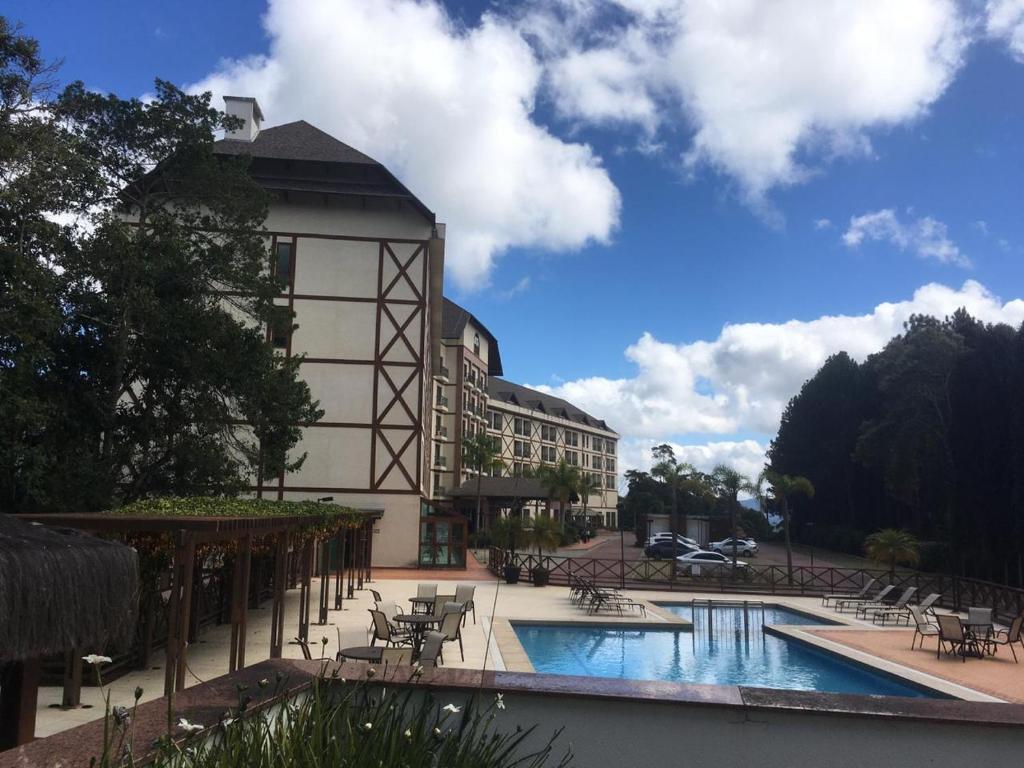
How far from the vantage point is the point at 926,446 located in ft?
145

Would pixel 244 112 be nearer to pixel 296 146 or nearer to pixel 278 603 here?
pixel 296 146

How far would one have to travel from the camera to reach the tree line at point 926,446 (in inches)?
1214

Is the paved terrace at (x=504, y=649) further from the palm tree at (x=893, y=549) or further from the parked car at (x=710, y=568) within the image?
the parked car at (x=710, y=568)

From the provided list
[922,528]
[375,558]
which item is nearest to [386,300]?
[375,558]

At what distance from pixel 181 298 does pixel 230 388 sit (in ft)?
8.23

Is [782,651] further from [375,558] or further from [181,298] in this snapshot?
[375,558]

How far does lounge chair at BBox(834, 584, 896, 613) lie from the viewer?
2098 centimetres

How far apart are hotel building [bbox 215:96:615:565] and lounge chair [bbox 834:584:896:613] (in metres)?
15.6

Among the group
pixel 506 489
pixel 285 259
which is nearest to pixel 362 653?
pixel 285 259

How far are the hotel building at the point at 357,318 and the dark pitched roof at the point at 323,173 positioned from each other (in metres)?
0.05

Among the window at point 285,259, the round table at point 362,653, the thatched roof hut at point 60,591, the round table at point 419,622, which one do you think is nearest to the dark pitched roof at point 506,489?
the window at point 285,259

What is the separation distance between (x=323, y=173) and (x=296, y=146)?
2244 mm

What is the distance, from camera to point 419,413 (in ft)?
105

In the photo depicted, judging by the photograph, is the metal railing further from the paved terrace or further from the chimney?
the chimney
